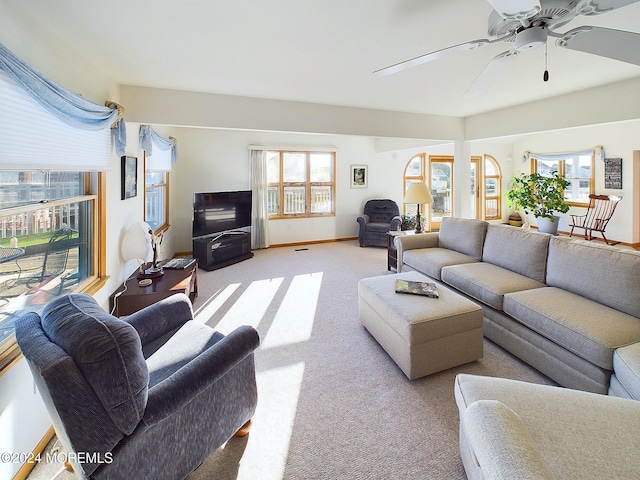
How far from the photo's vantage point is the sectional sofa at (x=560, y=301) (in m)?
1.78

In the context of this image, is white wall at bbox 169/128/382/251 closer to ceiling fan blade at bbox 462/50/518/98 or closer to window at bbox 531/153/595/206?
ceiling fan blade at bbox 462/50/518/98

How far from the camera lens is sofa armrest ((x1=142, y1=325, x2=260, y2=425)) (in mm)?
1212

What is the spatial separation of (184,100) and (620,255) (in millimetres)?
4176

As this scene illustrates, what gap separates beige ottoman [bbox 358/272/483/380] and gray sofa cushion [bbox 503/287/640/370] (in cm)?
34

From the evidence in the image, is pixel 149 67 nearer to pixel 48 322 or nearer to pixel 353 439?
pixel 48 322

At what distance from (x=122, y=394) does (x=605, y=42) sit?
9.02 ft

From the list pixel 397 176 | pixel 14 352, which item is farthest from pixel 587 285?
pixel 397 176

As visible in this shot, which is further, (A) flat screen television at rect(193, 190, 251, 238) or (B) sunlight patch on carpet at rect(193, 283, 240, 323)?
(A) flat screen television at rect(193, 190, 251, 238)

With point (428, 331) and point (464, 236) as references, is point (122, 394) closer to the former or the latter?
point (428, 331)

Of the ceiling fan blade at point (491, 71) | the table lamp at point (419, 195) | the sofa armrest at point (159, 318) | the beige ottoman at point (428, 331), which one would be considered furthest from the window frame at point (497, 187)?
the sofa armrest at point (159, 318)

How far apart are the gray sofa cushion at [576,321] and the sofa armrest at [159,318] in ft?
8.26

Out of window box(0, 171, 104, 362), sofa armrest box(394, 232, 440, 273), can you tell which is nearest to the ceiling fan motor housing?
window box(0, 171, 104, 362)

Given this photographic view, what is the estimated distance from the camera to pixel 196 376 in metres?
1.34

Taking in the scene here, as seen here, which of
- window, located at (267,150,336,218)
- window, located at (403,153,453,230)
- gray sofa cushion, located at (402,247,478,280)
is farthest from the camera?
window, located at (403,153,453,230)
